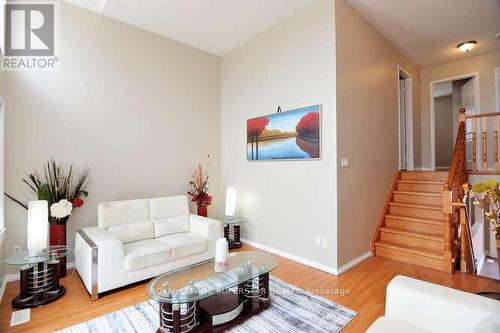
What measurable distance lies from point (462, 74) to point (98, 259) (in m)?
7.24

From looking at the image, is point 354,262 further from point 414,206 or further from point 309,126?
point 309,126

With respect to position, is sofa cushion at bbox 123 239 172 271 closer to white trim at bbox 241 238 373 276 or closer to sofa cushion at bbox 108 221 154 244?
sofa cushion at bbox 108 221 154 244

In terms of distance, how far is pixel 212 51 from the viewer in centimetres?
475

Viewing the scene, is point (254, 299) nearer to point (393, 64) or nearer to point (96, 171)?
point (96, 171)

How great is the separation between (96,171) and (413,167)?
597 cm

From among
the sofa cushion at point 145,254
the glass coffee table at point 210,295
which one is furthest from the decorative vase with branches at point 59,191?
the glass coffee table at point 210,295

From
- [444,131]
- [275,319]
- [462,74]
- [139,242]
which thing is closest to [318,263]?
[275,319]

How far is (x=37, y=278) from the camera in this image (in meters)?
2.59

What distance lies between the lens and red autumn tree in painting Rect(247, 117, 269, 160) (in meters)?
4.07

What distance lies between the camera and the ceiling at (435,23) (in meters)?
3.51

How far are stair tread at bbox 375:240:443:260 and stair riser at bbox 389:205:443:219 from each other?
24.0 inches

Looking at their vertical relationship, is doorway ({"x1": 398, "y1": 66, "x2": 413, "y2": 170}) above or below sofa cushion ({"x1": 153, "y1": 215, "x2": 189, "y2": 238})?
above

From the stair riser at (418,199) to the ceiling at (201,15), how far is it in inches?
134
